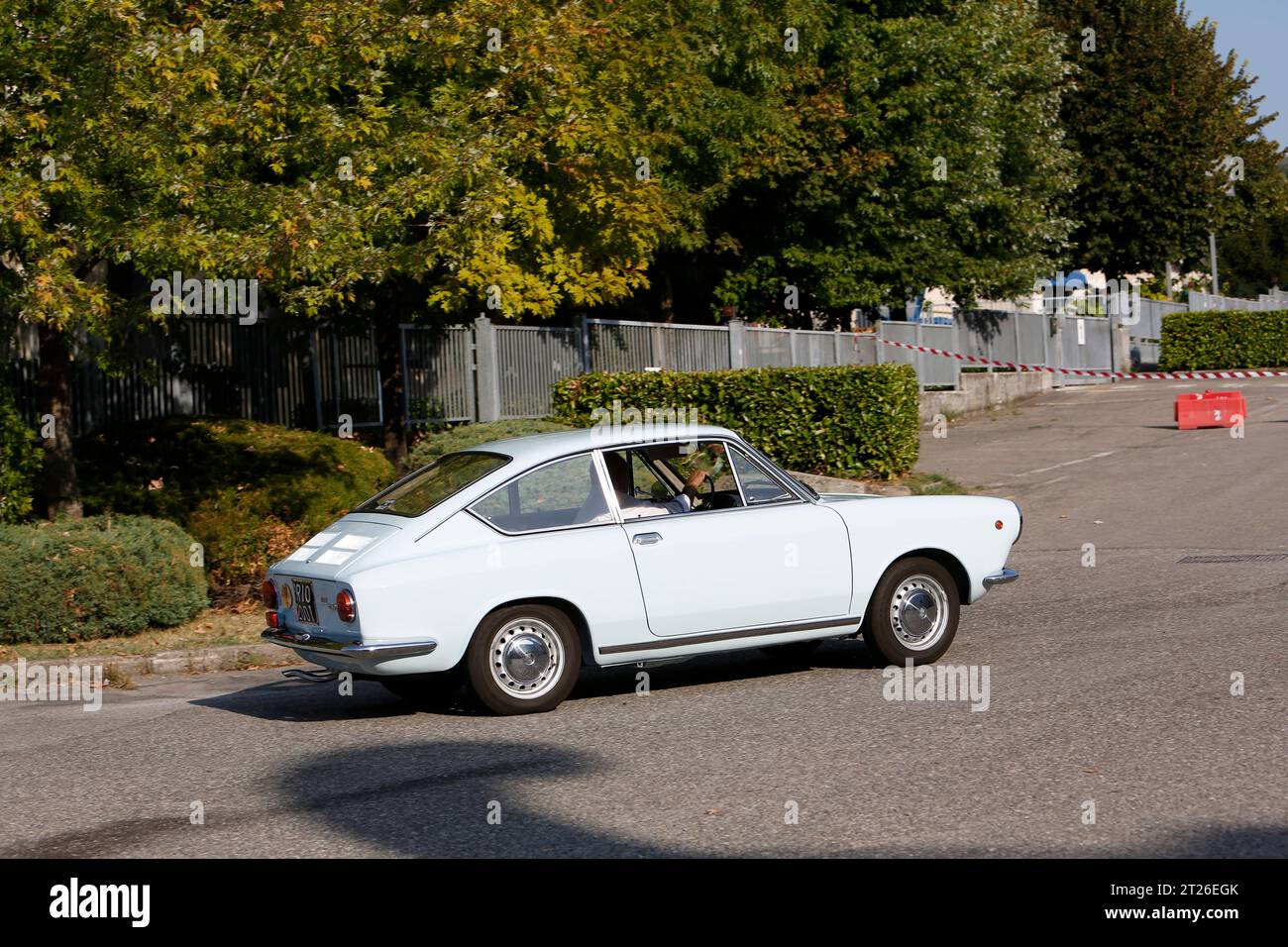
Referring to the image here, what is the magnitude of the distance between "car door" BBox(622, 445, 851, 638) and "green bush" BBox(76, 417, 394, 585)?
259 inches

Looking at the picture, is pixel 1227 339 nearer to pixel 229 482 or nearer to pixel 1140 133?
pixel 1140 133

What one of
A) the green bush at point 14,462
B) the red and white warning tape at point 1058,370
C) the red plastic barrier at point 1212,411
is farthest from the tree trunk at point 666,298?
the green bush at point 14,462

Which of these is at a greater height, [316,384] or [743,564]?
[316,384]

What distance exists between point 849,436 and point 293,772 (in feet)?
44.9

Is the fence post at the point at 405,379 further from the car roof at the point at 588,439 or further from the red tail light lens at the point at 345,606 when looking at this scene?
the red tail light lens at the point at 345,606

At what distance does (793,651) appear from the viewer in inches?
414

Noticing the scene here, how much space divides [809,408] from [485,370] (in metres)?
4.84

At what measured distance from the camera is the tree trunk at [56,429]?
1423 cm

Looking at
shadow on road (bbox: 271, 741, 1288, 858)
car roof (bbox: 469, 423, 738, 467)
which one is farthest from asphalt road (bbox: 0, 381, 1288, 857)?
car roof (bbox: 469, 423, 738, 467)

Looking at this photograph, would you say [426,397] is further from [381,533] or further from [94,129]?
[381,533]

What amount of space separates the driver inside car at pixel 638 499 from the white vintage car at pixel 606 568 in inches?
0.5

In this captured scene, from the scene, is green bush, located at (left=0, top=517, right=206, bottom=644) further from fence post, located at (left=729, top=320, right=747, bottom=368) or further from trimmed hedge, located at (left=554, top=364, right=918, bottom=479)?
fence post, located at (left=729, top=320, right=747, bottom=368)

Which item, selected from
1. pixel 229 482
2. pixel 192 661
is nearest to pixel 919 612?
pixel 192 661

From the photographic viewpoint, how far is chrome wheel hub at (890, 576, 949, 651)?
31.6 ft
